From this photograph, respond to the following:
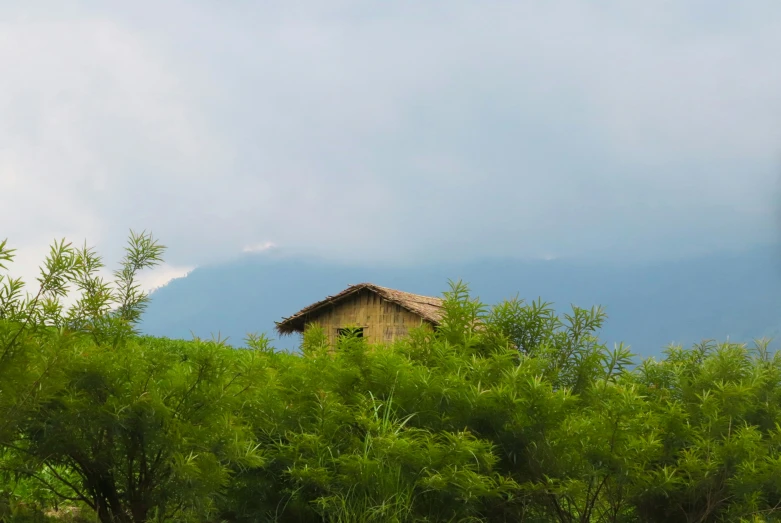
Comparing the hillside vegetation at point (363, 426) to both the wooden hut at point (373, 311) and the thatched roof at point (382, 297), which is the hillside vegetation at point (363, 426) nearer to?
the thatched roof at point (382, 297)

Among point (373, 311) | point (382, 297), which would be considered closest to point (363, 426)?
point (382, 297)

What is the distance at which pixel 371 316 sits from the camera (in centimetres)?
1630

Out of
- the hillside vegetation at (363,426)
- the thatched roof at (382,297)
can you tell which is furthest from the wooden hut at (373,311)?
the hillside vegetation at (363,426)

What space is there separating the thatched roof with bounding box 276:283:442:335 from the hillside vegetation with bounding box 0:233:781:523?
10053 millimetres

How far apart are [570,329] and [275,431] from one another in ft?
5.93

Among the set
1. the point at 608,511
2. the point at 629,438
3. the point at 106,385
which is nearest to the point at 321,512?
the point at 106,385

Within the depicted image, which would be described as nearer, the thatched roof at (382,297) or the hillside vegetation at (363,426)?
the hillside vegetation at (363,426)

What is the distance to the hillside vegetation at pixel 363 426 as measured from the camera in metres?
2.94

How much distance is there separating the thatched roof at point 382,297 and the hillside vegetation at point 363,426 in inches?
396

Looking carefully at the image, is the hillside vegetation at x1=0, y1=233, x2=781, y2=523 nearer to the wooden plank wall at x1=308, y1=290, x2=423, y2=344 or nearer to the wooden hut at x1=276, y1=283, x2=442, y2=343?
the wooden hut at x1=276, y1=283, x2=442, y2=343

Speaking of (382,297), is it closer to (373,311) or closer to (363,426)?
(373,311)

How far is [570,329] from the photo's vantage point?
14.5ft

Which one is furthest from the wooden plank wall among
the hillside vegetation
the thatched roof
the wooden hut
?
the hillside vegetation

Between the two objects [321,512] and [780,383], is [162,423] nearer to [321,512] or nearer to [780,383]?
[321,512]
